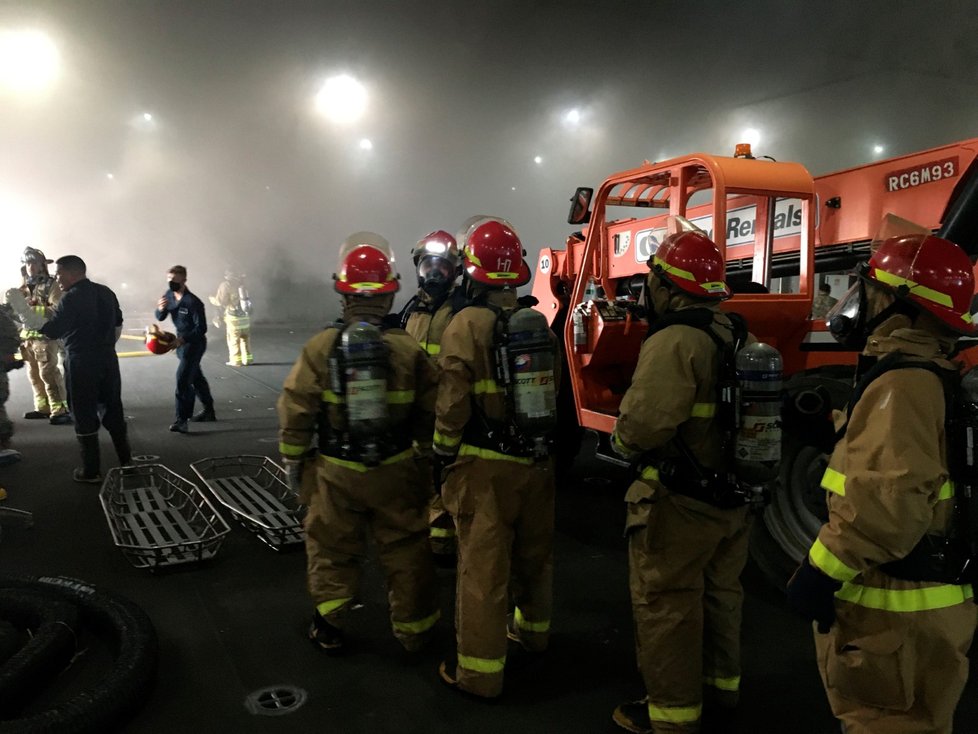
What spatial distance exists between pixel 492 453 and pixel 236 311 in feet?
34.2

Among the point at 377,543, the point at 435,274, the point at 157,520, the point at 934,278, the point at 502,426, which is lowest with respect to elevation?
the point at 157,520

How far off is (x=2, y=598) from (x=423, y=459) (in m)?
1.95

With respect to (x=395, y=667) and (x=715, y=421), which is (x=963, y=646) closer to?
(x=715, y=421)

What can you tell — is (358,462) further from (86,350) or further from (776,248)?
(86,350)

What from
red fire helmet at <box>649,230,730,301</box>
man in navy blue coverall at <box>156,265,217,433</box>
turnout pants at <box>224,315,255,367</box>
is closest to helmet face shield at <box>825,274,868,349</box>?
red fire helmet at <box>649,230,730,301</box>

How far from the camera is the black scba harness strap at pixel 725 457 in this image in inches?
92.4

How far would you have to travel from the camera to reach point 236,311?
476 inches

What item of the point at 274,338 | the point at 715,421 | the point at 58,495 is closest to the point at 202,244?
the point at 274,338

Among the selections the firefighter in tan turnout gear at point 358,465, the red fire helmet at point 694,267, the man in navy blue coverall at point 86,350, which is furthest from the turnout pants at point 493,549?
the man in navy blue coverall at point 86,350

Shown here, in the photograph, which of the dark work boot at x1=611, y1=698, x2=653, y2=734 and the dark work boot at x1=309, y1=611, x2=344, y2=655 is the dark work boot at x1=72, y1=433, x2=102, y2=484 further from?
the dark work boot at x1=611, y1=698, x2=653, y2=734

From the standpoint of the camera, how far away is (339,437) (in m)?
2.96

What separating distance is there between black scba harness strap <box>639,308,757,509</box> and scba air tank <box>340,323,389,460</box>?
1116mm

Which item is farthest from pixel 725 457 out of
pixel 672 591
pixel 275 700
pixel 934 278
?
pixel 275 700

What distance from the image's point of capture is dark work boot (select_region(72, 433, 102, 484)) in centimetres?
531
